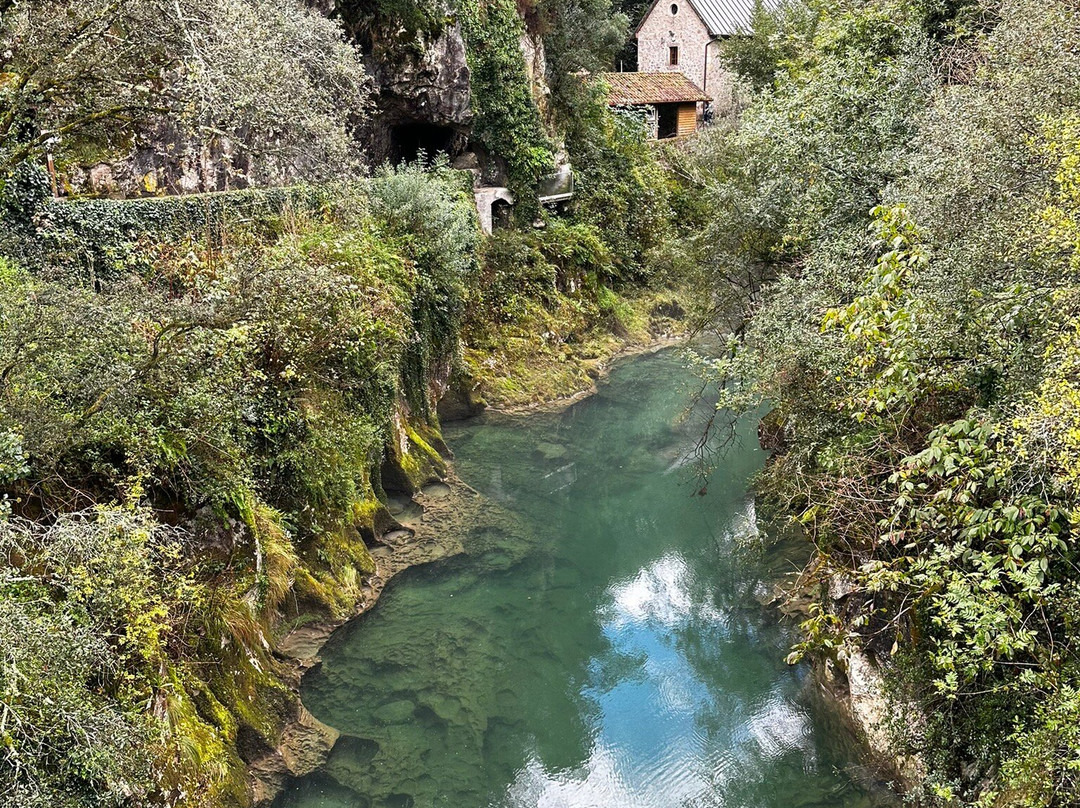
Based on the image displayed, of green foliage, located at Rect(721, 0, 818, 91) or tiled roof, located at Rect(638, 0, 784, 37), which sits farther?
tiled roof, located at Rect(638, 0, 784, 37)

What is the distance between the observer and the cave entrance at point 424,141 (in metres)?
25.7

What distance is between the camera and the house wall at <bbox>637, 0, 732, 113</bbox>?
41875 millimetres

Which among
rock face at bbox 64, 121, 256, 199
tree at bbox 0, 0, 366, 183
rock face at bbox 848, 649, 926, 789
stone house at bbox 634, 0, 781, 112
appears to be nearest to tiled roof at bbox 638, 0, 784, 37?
stone house at bbox 634, 0, 781, 112

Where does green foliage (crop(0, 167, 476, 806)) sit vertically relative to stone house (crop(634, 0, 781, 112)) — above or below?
below

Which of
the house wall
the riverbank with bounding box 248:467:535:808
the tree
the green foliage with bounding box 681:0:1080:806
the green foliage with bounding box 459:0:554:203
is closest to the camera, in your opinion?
the green foliage with bounding box 681:0:1080:806

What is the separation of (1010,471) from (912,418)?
216 centimetres

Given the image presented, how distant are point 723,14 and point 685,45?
233 cm

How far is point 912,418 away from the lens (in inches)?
361

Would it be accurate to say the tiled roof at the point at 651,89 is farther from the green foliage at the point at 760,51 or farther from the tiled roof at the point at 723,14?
Result: the green foliage at the point at 760,51

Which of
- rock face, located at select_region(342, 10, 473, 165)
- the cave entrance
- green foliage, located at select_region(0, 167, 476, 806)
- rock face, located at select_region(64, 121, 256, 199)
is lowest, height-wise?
green foliage, located at select_region(0, 167, 476, 806)

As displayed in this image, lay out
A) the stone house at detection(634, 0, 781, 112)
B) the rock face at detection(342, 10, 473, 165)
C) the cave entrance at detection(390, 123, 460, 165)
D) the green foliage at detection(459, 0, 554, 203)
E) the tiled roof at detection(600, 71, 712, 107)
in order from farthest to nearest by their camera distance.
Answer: the stone house at detection(634, 0, 781, 112)
the tiled roof at detection(600, 71, 712, 107)
the cave entrance at detection(390, 123, 460, 165)
the green foliage at detection(459, 0, 554, 203)
the rock face at detection(342, 10, 473, 165)

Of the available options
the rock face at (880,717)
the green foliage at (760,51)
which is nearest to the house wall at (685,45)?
the green foliage at (760,51)

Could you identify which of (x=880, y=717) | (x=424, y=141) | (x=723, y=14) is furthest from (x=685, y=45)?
(x=880, y=717)

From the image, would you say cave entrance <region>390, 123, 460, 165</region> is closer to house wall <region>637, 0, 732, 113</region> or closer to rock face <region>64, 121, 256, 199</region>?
rock face <region>64, 121, 256, 199</region>
